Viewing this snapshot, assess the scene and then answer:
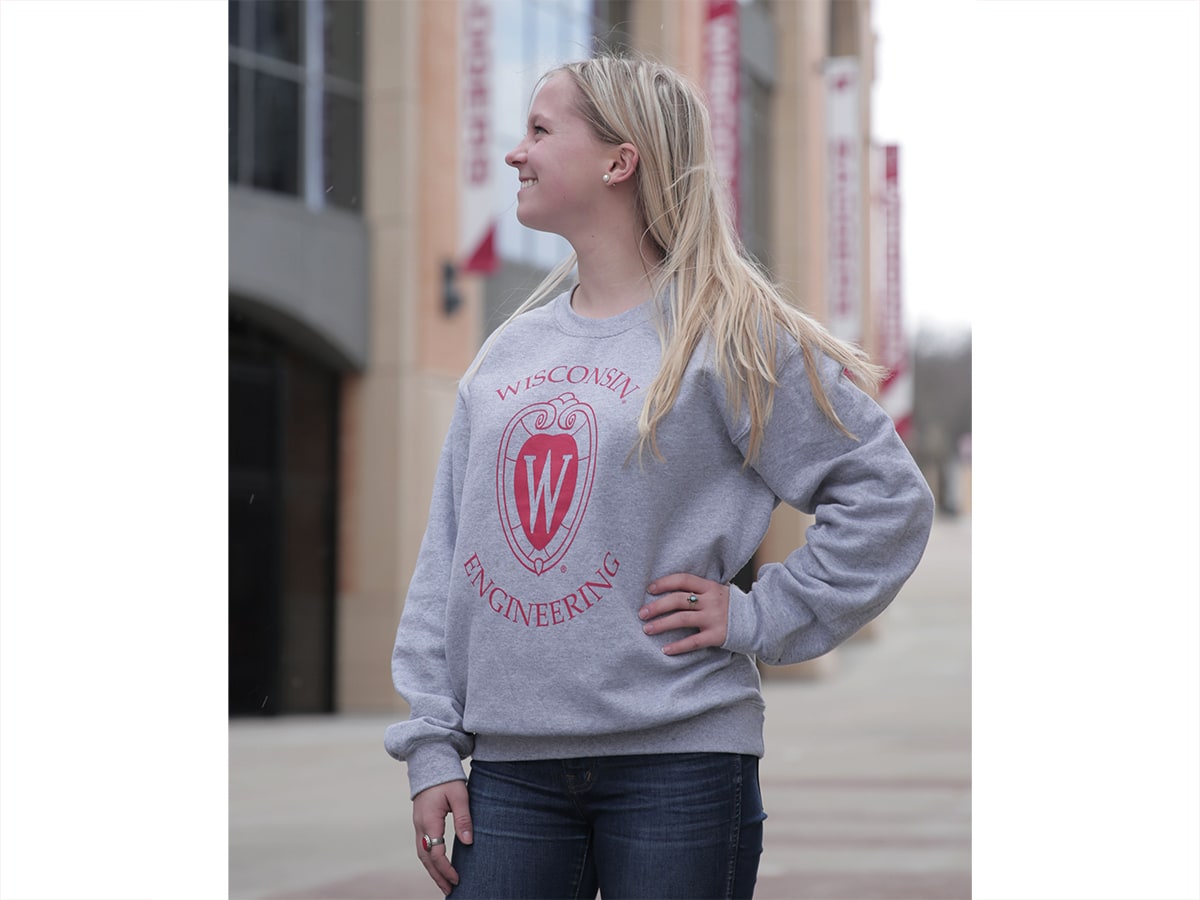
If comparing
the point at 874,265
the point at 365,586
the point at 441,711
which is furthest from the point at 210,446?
the point at 874,265

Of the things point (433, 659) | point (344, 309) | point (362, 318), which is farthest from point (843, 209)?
point (433, 659)

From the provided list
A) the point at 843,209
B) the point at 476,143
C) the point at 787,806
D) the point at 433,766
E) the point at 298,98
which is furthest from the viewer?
the point at 843,209

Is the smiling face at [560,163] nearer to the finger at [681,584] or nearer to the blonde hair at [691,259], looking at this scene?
the blonde hair at [691,259]

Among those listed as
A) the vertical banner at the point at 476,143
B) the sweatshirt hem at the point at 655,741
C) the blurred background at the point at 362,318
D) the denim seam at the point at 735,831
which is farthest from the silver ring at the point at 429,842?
the vertical banner at the point at 476,143

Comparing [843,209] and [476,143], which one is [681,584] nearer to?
[476,143]

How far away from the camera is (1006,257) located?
3848mm

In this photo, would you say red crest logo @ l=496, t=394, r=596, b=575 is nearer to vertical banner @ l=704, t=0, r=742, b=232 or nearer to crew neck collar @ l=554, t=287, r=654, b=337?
crew neck collar @ l=554, t=287, r=654, b=337

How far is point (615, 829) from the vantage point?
225 centimetres

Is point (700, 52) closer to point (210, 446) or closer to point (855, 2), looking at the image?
point (855, 2)

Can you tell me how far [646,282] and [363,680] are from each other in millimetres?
12672

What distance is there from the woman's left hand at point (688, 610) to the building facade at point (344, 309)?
11.5 meters

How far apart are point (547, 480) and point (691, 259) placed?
0.40 meters

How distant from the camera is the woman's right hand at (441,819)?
91.7 inches

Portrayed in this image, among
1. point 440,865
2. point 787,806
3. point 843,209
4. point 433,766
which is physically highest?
point 843,209
